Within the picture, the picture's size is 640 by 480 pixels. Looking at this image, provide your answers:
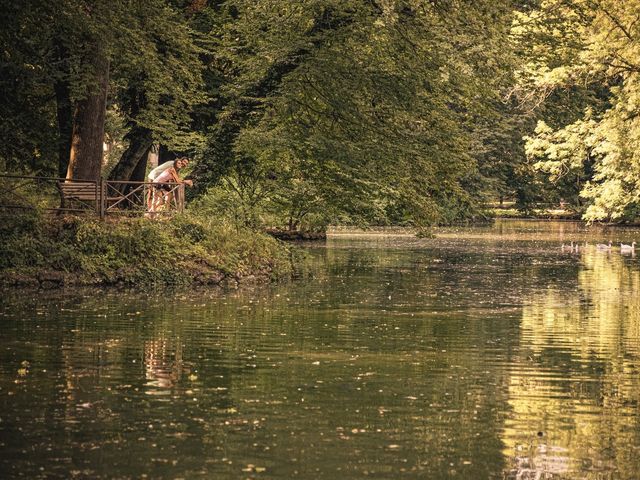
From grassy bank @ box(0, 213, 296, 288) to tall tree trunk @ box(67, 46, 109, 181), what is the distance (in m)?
3.20

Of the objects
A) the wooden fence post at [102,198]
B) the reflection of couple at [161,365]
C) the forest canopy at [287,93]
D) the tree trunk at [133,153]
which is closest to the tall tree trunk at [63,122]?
the forest canopy at [287,93]

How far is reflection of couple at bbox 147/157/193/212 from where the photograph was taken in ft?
117

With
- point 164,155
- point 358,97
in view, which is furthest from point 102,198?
point 164,155

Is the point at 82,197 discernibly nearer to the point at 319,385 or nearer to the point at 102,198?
the point at 102,198

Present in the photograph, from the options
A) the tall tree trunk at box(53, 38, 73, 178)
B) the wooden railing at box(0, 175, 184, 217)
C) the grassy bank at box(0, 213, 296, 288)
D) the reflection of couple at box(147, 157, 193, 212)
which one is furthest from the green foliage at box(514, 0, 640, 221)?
the tall tree trunk at box(53, 38, 73, 178)

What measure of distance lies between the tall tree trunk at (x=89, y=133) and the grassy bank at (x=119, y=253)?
320cm

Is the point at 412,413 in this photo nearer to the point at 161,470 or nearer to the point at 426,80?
the point at 161,470

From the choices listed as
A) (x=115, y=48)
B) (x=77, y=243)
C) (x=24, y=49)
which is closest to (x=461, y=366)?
(x=77, y=243)

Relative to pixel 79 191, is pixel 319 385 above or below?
below

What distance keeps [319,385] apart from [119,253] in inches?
644

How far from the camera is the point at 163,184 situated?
117 feet

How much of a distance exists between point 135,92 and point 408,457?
30.6 meters

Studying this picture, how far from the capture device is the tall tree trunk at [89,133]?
35.0 meters

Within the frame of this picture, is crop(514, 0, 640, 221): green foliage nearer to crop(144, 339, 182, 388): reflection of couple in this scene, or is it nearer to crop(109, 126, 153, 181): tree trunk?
crop(109, 126, 153, 181): tree trunk
